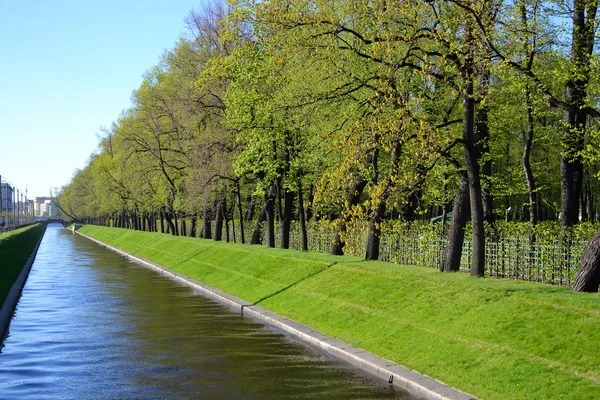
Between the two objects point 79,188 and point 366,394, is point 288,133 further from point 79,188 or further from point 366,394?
point 79,188

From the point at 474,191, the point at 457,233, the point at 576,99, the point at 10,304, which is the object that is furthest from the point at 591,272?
the point at 10,304

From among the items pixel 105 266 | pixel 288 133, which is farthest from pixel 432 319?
pixel 105 266

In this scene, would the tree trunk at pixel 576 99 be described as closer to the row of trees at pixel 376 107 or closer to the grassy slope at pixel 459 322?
the row of trees at pixel 376 107

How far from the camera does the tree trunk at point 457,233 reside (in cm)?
2100

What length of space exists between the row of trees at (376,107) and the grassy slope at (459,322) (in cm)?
157

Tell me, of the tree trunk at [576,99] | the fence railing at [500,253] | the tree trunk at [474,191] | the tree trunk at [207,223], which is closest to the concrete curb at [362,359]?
the fence railing at [500,253]

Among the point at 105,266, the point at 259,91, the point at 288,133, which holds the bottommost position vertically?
the point at 105,266

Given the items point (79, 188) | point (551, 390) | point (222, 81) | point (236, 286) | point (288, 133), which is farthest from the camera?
point (79, 188)

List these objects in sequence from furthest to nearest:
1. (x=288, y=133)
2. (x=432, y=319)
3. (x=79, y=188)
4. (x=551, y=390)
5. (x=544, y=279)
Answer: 1. (x=79, y=188)
2. (x=288, y=133)
3. (x=544, y=279)
4. (x=432, y=319)
5. (x=551, y=390)

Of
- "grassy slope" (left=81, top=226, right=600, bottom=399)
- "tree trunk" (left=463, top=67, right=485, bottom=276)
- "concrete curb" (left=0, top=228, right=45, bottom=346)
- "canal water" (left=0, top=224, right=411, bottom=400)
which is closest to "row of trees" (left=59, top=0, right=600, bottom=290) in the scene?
"tree trunk" (left=463, top=67, right=485, bottom=276)

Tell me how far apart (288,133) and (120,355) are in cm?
2095

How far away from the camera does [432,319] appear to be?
15.4 metres

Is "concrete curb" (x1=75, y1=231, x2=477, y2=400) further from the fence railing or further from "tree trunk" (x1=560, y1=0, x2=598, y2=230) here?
"tree trunk" (x1=560, y1=0, x2=598, y2=230)

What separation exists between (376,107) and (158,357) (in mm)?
7890
